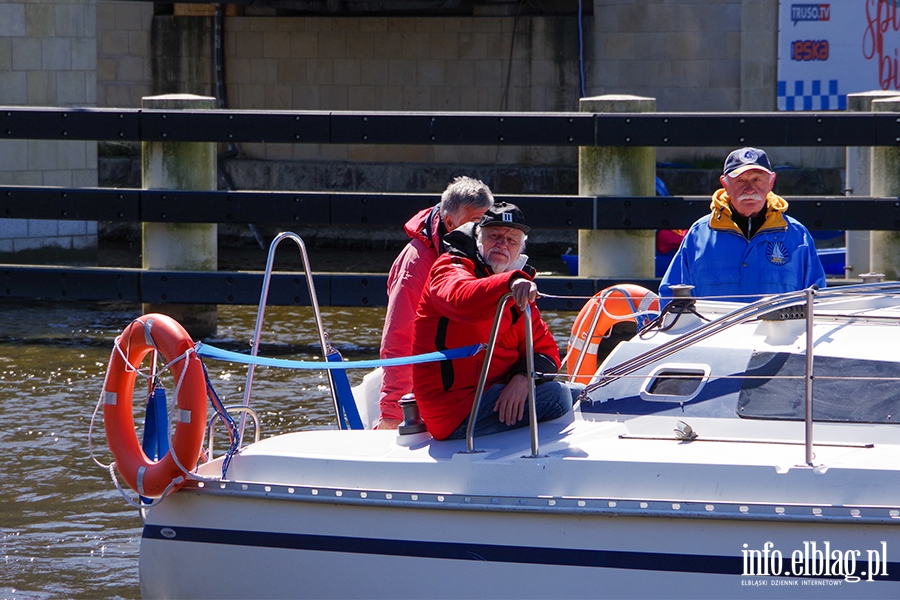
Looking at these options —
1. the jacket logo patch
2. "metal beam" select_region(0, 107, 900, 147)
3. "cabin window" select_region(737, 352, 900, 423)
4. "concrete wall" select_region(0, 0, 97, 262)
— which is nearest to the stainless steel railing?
"cabin window" select_region(737, 352, 900, 423)

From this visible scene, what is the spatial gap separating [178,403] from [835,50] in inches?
536

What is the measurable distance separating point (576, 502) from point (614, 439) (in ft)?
1.36

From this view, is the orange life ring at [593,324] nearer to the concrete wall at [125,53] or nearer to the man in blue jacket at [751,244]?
the man in blue jacket at [751,244]

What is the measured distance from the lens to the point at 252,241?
16.6 metres

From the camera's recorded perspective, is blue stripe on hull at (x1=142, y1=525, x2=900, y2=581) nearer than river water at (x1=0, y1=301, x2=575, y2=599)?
Yes

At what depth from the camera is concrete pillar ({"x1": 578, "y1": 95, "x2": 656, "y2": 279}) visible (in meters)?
8.41

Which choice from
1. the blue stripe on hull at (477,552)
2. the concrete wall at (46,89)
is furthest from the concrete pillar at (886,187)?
the concrete wall at (46,89)

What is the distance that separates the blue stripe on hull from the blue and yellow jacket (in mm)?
1725

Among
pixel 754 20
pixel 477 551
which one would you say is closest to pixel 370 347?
pixel 477 551

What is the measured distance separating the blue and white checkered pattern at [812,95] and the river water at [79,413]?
7647 millimetres

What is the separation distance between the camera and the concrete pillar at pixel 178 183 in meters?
8.84

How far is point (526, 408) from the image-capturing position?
167 inches

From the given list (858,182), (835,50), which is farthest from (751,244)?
(835,50)

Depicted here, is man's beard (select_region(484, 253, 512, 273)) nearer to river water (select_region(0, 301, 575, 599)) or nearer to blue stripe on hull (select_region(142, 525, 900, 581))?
blue stripe on hull (select_region(142, 525, 900, 581))
